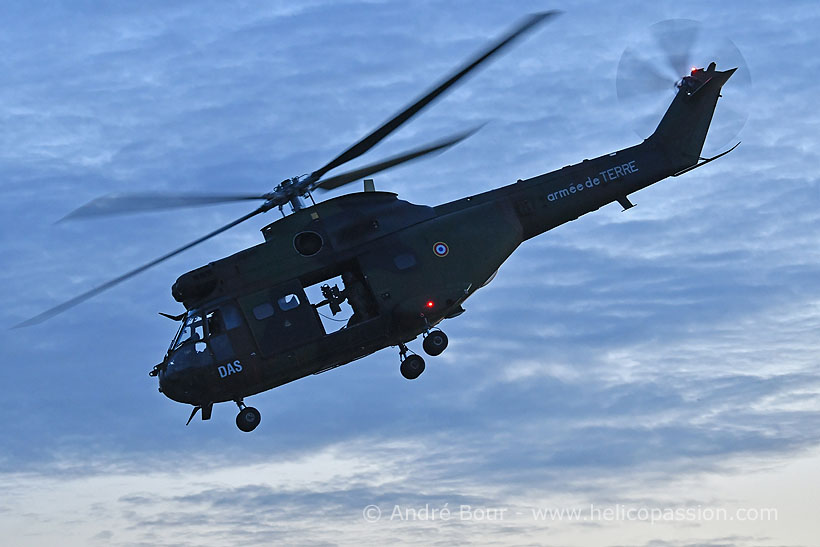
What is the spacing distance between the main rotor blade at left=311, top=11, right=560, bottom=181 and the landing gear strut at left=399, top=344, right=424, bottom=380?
6383 millimetres

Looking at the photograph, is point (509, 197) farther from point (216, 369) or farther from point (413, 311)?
point (216, 369)

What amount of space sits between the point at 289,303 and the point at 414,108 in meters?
8.25

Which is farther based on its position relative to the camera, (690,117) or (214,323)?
(690,117)

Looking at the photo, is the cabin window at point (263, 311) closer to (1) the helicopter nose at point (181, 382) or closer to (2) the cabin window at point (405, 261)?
(1) the helicopter nose at point (181, 382)

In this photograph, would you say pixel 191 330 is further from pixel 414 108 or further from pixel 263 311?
pixel 414 108

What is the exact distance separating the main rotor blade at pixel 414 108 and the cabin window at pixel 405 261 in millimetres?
3703

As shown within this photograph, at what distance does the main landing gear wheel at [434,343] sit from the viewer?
111 feet

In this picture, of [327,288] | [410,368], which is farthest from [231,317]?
[410,368]

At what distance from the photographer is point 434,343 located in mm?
33719

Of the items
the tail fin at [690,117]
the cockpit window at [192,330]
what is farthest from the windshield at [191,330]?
the tail fin at [690,117]

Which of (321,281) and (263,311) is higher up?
(321,281)

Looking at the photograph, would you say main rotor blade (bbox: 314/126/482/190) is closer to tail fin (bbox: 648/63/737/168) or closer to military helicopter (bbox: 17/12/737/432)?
military helicopter (bbox: 17/12/737/432)

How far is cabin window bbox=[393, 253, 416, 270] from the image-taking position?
1318 inches

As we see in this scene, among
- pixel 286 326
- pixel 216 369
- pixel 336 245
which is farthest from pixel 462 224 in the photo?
pixel 216 369
